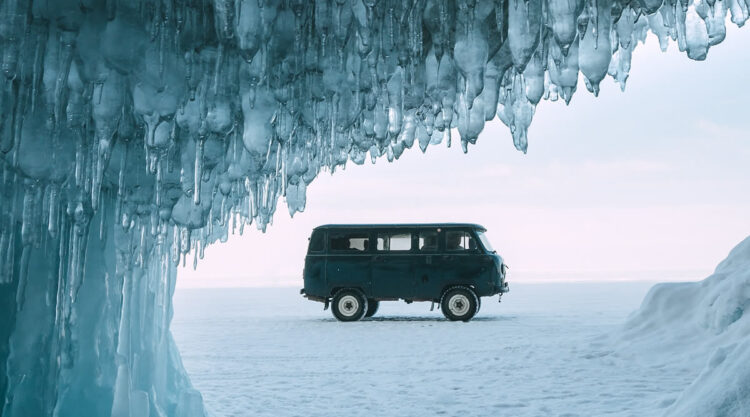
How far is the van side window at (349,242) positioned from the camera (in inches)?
636

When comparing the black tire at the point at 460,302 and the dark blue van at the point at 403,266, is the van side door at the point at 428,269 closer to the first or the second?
the dark blue van at the point at 403,266

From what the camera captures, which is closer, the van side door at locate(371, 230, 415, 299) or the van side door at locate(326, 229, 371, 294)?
the van side door at locate(371, 230, 415, 299)

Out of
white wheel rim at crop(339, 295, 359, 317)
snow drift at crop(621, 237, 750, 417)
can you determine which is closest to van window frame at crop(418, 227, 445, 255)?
white wheel rim at crop(339, 295, 359, 317)

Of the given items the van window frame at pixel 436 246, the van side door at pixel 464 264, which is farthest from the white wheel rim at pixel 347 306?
the van side door at pixel 464 264

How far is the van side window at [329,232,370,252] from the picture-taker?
53.0 ft

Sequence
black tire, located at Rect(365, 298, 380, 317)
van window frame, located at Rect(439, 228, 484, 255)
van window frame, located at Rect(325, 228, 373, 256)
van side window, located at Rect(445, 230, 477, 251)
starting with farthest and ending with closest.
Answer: black tire, located at Rect(365, 298, 380, 317) < van window frame, located at Rect(325, 228, 373, 256) < van side window, located at Rect(445, 230, 477, 251) < van window frame, located at Rect(439, 228, 484, 255)

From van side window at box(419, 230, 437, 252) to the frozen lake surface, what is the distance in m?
1.77

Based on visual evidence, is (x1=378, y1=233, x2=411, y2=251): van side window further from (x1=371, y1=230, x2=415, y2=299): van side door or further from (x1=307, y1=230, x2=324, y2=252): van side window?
(x1=307, y1=230, x2=324, y2=252): van side window

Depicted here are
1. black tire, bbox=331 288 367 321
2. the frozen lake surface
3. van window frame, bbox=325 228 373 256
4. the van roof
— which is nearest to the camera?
the frozen lake surface

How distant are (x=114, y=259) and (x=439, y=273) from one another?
10.6m

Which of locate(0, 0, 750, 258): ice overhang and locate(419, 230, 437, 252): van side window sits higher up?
locate(0, 0, 750, 258): ice overhang

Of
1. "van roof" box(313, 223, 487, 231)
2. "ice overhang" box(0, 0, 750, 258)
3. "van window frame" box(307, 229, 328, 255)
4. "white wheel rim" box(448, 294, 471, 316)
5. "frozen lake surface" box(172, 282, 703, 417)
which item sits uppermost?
"ice overhang" box(0, 0, 750, 258)

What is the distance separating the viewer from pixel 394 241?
1605 cm

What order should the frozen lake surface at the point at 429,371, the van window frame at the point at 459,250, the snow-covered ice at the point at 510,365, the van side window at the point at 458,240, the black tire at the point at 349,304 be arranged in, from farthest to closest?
1. the black tire at the point at 349,304
2. the van side window at the point at 458,240
3. the van window frame at the point at 459,250
4. the frozen lake surface at the point at 429,371
5. the snow-covered ice at the point at 510,365
